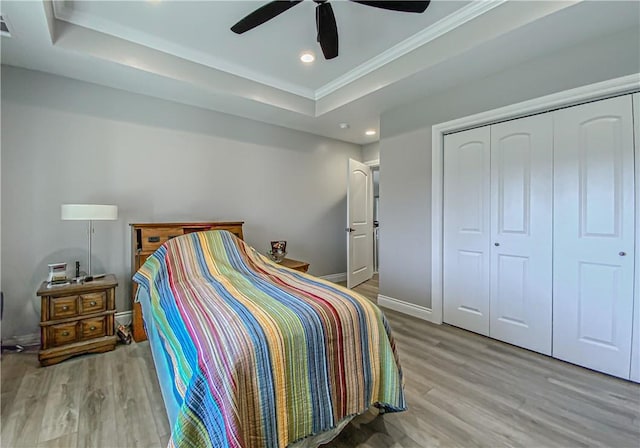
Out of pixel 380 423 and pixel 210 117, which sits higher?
pixel 210 117

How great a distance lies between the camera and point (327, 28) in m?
1.96

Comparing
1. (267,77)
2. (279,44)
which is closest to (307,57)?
(279,44)

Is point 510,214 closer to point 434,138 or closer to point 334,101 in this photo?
point 434,138

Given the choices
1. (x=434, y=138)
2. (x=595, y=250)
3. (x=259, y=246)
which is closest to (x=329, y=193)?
(x=259, y=246)

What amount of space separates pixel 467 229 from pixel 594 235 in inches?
36.8

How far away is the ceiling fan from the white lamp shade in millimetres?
1777

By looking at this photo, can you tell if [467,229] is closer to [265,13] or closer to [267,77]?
[265,13]

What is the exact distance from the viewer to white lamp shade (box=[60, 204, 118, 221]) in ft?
7.52

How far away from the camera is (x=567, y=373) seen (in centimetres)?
214

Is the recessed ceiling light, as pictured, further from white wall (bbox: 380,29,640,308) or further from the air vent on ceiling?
the air vent on ceiling

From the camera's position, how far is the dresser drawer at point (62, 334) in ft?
7.40

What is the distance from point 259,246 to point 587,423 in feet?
11.0

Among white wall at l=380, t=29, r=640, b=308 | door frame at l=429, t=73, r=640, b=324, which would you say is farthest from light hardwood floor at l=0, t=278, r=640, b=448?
white wall at l=380, t=29, r=640, b=308

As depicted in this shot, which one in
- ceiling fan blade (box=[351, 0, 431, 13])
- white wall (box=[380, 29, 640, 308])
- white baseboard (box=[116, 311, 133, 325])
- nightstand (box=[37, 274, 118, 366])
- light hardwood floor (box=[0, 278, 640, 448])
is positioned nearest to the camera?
light hardwood floor (box=[0, 278, 640, 448])
